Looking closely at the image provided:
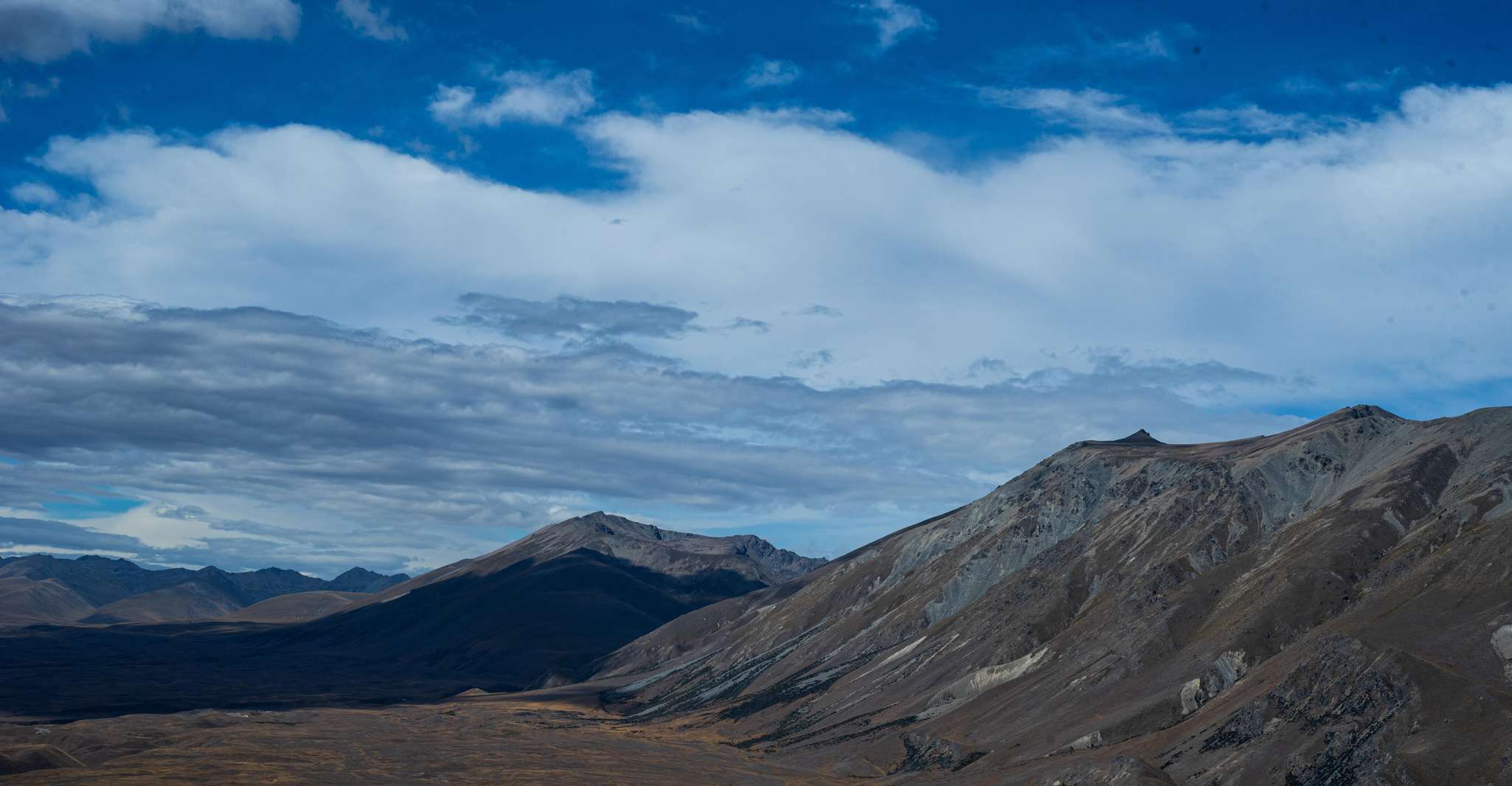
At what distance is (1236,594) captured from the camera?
152875 millimetres

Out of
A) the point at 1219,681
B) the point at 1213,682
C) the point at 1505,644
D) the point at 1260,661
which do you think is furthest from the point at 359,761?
the point at 1505,644

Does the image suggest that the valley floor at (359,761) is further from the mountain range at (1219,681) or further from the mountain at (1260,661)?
the mountain at (1260,661)

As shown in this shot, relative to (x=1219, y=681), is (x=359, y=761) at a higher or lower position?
lower

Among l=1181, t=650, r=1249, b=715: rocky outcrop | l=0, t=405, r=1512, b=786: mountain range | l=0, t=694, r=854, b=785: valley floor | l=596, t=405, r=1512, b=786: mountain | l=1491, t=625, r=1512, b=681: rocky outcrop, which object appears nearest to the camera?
l=596, t=405, r=1512, b=786: mountain

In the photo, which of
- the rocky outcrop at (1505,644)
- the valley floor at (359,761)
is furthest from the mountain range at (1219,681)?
the valley floor at (359,761)

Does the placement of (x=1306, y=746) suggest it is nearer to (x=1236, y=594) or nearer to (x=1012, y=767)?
(x=1012, y=767)

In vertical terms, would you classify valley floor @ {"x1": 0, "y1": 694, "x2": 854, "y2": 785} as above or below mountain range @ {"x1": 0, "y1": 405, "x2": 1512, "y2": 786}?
below

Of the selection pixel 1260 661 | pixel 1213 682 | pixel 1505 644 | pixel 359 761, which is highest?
pixel 1505 644

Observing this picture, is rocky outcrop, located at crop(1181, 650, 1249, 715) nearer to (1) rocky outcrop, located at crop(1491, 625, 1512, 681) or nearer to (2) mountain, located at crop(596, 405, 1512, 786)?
(2) mountain, located at crop(596, 405, 1512, 786)

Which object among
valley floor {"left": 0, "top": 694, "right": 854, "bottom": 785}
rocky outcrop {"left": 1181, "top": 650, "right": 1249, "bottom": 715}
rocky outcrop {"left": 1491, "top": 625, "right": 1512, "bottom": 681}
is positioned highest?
rocky outcrop {"left": 1491, "top": 625, "right": 1512, "bottom": 681}

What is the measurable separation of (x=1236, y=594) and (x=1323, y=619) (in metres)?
16.6

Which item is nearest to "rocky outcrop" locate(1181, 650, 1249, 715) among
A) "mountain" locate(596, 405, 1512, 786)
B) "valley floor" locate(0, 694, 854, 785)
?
"mountain" locate(596, 405, 1512, 786)

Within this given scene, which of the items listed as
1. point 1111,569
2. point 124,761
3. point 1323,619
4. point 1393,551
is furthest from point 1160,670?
point 124,761

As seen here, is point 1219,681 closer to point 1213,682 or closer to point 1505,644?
point 1213,682
